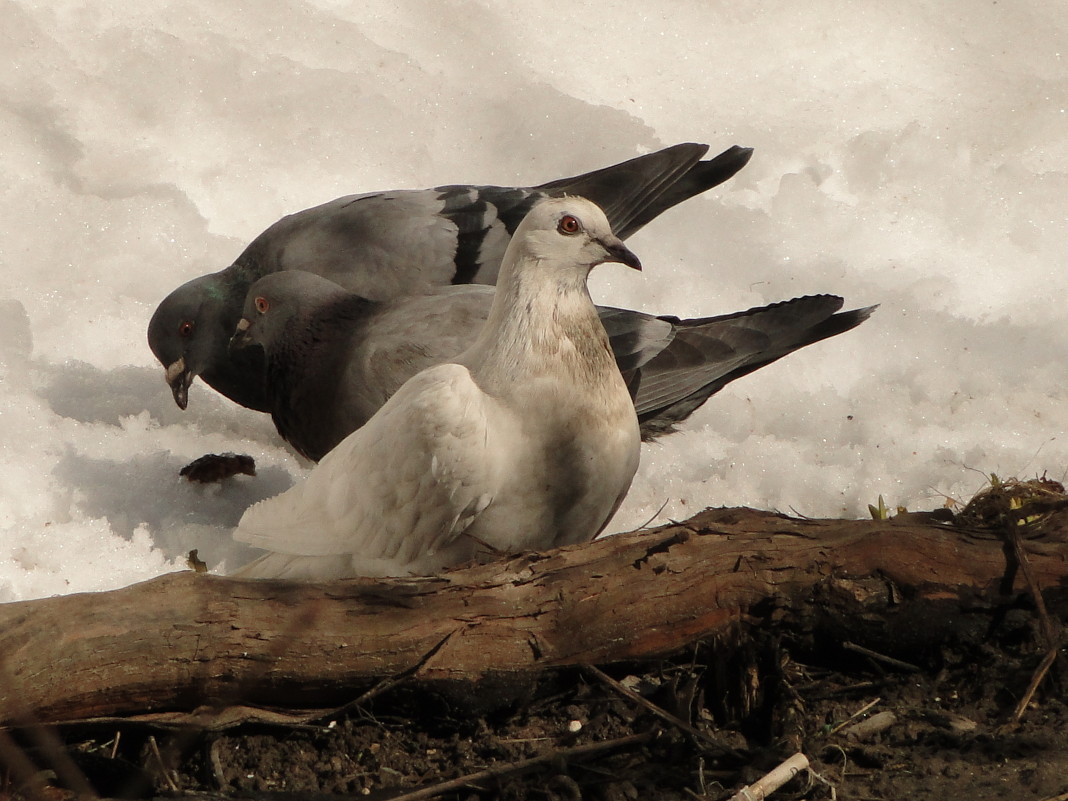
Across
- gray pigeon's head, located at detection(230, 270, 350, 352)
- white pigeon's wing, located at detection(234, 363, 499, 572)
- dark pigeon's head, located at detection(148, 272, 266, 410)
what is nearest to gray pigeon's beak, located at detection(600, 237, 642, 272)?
white pigeon's wing, located at detection(234, 363, 499, 572)

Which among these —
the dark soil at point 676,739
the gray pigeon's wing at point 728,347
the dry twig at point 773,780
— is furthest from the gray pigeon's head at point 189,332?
the dry twig at point 773,780

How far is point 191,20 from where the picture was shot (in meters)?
7.16

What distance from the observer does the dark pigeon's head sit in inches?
212

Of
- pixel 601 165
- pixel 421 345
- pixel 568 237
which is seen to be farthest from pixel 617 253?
pixel 601 165

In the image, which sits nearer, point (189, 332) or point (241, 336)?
point (241, 336)

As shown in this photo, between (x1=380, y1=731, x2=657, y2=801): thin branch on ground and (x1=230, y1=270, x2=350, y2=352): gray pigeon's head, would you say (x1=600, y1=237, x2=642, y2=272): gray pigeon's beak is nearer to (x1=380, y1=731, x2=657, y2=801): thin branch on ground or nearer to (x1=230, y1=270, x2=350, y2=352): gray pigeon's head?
(x1=380, y1=731, x2=657, y2=801): thin branch on ground

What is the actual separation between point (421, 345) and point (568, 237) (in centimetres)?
109

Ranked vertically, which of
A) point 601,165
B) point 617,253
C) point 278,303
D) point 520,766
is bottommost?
point 520,766

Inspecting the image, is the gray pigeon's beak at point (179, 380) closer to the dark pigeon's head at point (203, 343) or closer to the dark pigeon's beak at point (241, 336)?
the dark pigeon's head at point (203, 343)

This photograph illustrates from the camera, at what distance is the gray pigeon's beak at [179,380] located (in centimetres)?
533

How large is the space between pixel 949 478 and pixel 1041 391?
0.76m

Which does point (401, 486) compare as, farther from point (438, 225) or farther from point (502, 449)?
point (438, 225)

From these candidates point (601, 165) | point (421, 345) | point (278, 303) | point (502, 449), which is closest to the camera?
point (502, 449)

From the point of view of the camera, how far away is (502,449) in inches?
129
